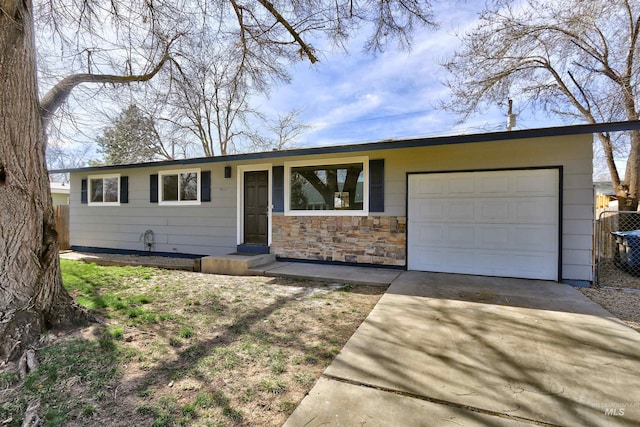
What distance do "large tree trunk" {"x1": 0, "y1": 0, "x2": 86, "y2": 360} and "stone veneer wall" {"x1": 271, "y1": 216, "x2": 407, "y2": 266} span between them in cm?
413

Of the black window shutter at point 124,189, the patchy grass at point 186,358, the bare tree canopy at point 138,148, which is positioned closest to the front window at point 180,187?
the black window shutter at point 124,189

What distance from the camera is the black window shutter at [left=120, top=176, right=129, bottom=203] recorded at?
8352 mm

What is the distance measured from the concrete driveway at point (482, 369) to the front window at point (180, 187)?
18.8 ft

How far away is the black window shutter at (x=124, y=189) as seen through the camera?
835 cm

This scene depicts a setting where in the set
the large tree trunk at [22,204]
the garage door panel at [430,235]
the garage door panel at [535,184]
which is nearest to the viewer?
the large tree trunk at [22,204]

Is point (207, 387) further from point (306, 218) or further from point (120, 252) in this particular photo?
point (120, 252)

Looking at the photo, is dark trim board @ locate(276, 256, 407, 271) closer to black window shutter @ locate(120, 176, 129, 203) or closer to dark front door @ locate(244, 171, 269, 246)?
dark front door @ locate(244, 171, 269, 246)

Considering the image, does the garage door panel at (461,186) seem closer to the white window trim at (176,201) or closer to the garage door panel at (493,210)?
the garage door panel at (493,210)

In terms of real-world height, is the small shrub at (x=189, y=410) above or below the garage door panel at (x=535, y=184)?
below

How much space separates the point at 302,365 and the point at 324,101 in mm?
14024

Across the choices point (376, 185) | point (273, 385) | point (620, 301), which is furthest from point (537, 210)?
point (273, 385)

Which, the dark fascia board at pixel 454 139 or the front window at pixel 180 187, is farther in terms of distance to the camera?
the front window at pixel 180 187

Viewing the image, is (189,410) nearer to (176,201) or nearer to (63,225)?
(176,201)

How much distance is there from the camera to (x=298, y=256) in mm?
6578
